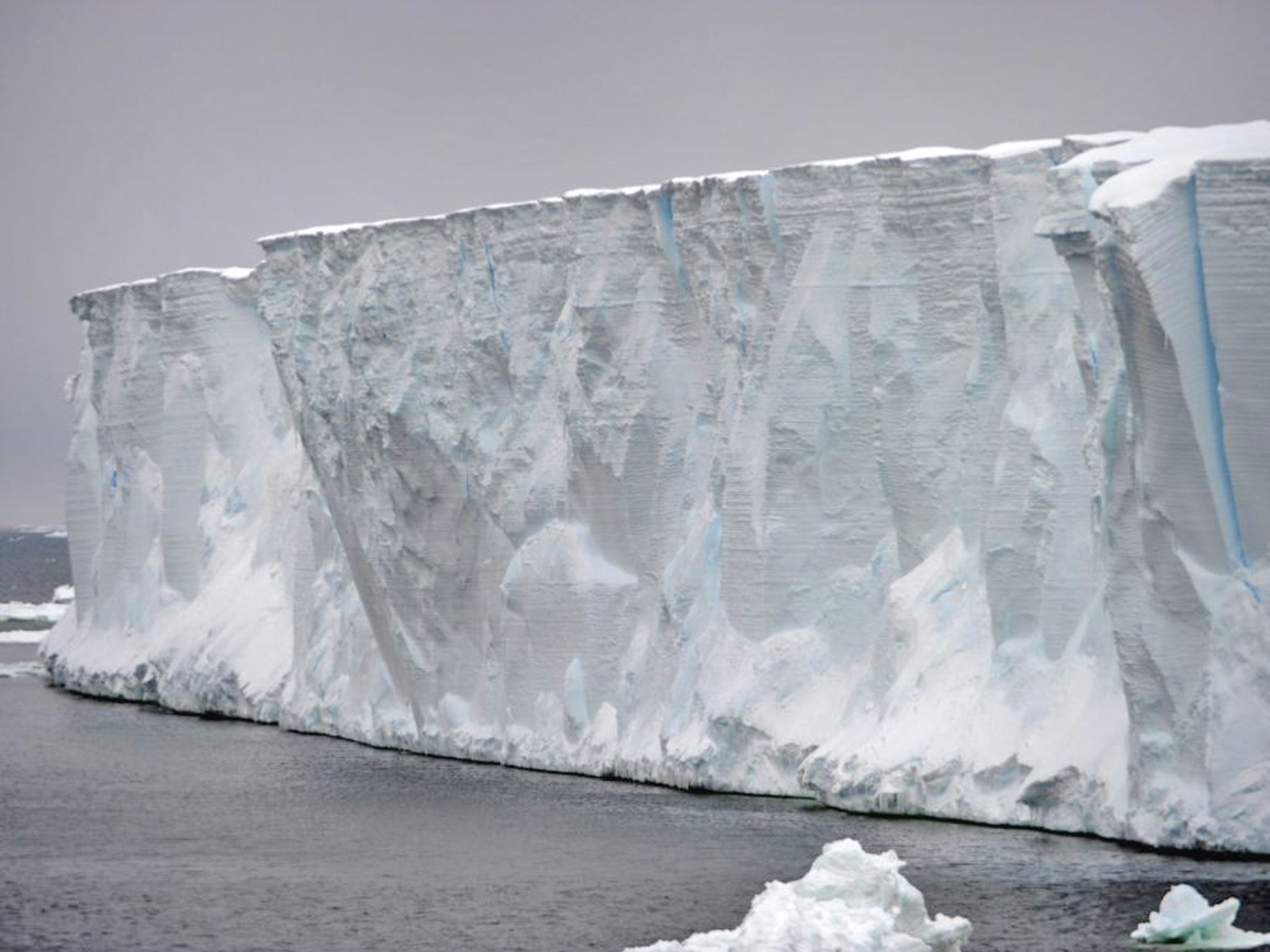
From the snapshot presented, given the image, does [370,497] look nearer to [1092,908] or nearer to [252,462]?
[252,462]

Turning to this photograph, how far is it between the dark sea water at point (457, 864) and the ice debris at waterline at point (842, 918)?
0.86m

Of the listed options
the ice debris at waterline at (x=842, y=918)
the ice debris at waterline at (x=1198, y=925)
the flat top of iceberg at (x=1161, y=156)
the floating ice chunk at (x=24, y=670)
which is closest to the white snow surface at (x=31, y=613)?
the floating ice chunk at (x=24, y=670)

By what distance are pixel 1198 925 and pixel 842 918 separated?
1.95 meters

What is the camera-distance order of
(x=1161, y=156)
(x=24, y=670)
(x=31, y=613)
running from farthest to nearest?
(x=31, y=613), (x=24, y=670), (x=1161, y=156)

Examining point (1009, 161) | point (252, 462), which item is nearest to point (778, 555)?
point (1009, 161)

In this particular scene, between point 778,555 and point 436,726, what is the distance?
522 cm

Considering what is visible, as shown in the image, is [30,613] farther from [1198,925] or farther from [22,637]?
[1198,925]

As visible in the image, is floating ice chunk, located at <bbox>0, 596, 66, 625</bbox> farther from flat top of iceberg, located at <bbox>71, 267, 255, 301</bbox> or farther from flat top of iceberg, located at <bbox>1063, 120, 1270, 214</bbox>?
flat top of iceberg, located at <bbox>1063, 120, 1270, 214</bbox>

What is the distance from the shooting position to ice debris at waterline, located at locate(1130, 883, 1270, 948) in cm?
1338

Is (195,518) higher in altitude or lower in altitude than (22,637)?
higher

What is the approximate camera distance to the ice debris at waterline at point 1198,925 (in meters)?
13.4

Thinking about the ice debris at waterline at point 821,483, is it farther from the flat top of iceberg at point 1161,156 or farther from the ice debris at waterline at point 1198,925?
the ice debris at waterline at point 1198,925

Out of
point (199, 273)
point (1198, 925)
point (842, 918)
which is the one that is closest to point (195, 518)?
point (199, 273)

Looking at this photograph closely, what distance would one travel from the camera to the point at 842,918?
13.2 meters
